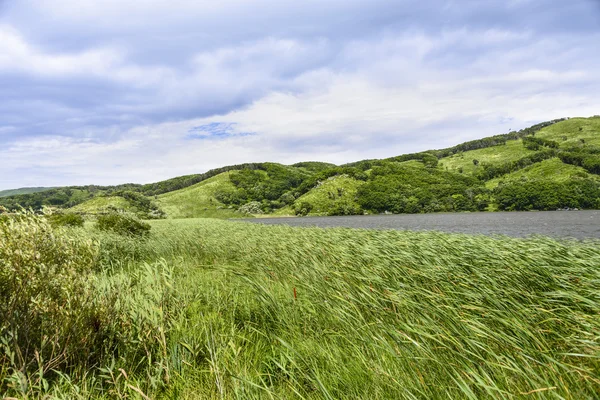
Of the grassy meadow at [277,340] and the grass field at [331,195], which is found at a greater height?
the grassy meadow at [277,340]

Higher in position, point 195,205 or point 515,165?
point 515,165

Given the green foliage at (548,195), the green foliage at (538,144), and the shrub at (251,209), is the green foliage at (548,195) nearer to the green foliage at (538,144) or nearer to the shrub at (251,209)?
the green foliage at (538,144)

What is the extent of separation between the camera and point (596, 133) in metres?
191

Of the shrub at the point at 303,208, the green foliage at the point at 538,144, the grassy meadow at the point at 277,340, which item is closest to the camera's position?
the grassy meadow at the point at 277,340

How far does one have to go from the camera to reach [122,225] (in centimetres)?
2173

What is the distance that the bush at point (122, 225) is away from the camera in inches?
807

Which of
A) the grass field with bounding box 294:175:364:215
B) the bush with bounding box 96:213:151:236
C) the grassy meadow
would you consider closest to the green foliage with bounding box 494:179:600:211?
the grass field with bounding box 294:175:364:215

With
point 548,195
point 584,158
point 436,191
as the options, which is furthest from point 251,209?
point 584,158

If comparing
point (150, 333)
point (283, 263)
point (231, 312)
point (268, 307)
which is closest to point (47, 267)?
point (150, 333)

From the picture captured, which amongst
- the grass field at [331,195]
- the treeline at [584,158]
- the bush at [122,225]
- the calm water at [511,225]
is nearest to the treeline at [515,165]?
the treeline at [584,158]

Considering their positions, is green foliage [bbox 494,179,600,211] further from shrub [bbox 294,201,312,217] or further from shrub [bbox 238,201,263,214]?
shrub [bbox 238,201,263,214]

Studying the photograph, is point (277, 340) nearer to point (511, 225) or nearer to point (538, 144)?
point (511, 225)

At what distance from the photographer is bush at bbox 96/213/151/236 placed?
20500 mm

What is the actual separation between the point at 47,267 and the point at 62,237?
103 centimetres
